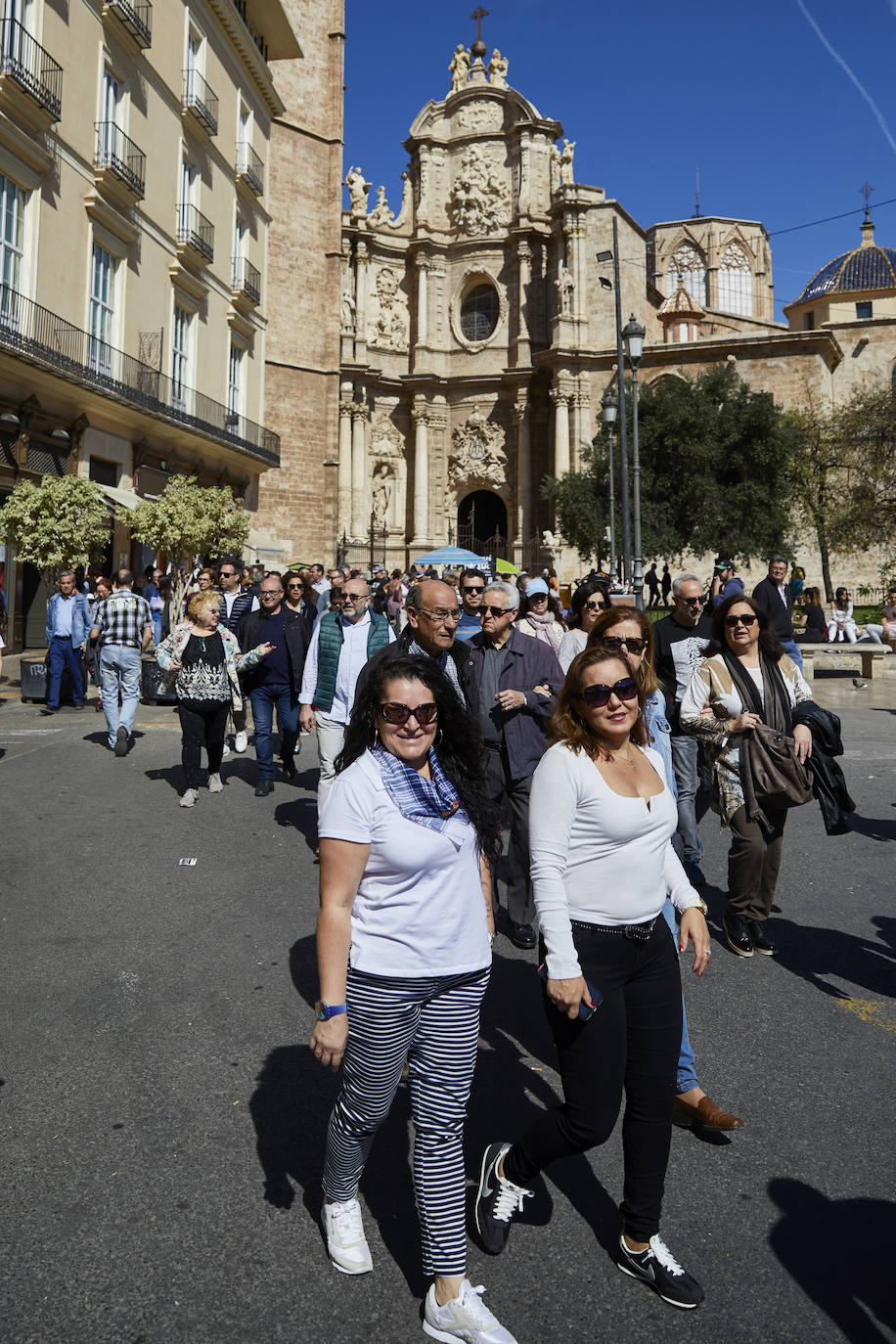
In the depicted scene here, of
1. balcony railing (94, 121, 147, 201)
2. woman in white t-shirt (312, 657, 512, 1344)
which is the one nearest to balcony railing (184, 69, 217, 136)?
balcony railing (94, 121, 147, 201)

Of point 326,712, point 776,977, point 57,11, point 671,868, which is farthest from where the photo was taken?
point 57,11

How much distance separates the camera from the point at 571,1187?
3.07 meters

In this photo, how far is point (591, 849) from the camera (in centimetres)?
267

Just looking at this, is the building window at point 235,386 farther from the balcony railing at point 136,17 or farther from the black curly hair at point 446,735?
the black curly hair at point 446,735

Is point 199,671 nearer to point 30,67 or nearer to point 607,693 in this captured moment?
point 607,693

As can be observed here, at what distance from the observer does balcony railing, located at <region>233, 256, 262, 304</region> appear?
89.2 feet

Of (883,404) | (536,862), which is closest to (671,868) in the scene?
(536,862)

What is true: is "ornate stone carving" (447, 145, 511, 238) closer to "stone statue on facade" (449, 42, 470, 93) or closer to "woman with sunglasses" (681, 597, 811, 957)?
"stone statue on facade" (449, 42, 470, 93)

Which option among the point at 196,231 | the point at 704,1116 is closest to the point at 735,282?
the point at 196,231

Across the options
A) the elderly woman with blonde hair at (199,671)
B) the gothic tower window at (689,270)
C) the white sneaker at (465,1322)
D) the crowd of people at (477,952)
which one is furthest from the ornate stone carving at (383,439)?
the white sneaker at (465,1322)

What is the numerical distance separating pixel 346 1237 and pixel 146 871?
13.6 feet

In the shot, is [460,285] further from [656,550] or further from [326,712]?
[326,712]

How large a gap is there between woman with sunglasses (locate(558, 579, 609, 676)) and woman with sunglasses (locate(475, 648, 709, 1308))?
3.19 meters

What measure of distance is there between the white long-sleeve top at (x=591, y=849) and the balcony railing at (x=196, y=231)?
23.8 metres
